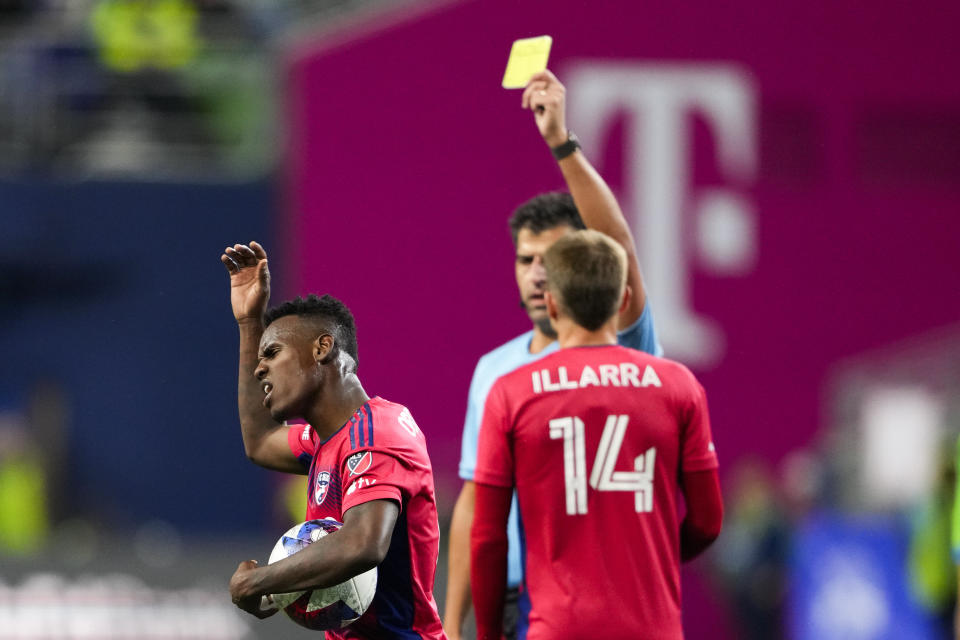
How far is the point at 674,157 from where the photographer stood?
15.4m

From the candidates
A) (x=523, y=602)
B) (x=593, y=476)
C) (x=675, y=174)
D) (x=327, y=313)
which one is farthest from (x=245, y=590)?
(x=675, y=174)

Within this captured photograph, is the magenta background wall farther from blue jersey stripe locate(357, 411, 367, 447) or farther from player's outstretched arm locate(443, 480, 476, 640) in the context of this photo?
blue jersey stripe locate(357, 411, 367, 447)

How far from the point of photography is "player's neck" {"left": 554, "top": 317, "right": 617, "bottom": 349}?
4055mm

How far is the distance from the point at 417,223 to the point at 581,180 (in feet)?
33.6

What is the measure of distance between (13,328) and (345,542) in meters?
12.2

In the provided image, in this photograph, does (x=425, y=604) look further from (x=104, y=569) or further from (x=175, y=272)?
(x=175, y=272)

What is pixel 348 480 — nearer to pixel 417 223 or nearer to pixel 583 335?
pixel 583 335

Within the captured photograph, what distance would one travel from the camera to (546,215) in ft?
16.2

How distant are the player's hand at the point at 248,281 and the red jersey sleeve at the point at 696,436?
1.30 meters

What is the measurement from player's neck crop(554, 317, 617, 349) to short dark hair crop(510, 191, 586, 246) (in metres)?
0.87

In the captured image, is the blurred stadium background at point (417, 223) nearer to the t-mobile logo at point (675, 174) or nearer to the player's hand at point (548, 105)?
the t-mobile logo at point (675, 174)

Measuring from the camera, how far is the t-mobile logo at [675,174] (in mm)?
15227

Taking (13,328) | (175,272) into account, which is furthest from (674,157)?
(13,328)

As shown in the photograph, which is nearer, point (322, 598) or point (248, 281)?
point (322, 598)
